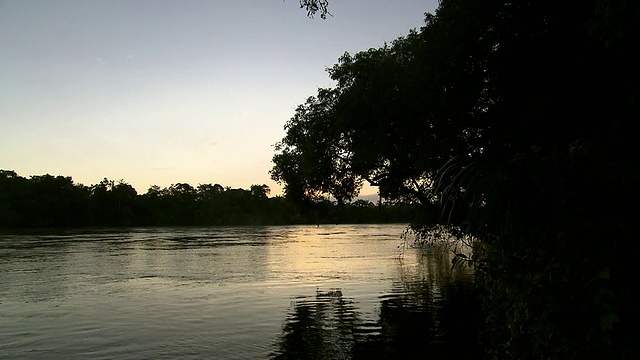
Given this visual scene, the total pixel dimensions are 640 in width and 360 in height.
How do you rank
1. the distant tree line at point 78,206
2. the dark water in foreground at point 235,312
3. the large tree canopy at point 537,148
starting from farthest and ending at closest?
1. the distant tree line at point 78,206
2. the dark water in foreground at point 235,312
3. the large tree canopy at point 537,148

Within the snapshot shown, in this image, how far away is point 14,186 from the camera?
143875mm

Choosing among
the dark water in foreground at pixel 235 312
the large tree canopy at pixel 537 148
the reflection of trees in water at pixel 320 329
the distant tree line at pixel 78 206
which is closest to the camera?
the large tree canopy at pixel 537 148

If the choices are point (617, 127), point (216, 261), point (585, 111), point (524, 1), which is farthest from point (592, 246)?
point (216, 261)

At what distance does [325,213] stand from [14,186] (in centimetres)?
14693

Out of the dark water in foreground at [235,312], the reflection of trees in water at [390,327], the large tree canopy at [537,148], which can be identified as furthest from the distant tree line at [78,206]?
the large tree canopy at [537,148]

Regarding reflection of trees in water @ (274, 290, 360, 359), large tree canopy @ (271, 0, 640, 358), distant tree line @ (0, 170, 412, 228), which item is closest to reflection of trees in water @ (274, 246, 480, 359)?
reflection of trees in water @ (274, 290, 360, 359)

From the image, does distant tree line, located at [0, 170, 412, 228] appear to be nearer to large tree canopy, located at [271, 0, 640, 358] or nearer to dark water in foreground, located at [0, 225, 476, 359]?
dark water in foreground, located at [0, 225, 476, 359]

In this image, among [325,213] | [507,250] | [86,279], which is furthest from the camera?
[86,279]

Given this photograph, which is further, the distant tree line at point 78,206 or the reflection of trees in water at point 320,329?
the distant tree line at point 78,206

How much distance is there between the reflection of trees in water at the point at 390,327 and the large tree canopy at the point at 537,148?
5.56 m

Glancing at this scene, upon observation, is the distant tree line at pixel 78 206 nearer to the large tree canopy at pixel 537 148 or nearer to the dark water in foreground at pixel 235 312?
the dark water in foreground at pixel 235 312

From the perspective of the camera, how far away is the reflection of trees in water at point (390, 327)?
540 inches

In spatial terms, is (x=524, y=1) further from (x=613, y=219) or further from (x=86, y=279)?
(x=86, y=279)

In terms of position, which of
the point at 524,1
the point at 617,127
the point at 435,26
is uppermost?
the point at 435,26
